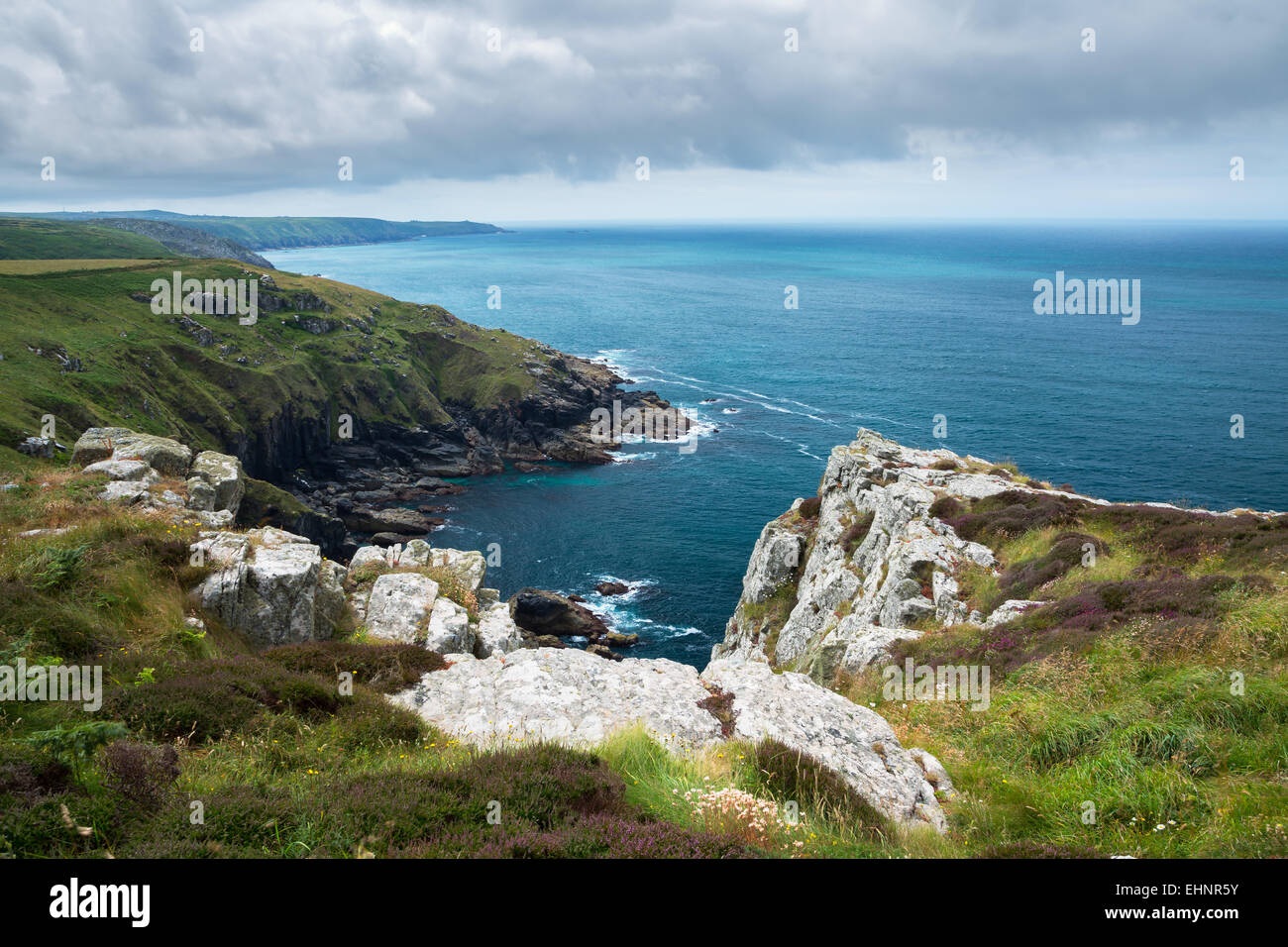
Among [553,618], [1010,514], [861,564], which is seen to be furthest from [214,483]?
[553,618]

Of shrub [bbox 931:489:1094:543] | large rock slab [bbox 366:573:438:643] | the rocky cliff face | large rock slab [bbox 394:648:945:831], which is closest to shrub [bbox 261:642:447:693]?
Answer: large rock slab [bbox 394:648:945:831]

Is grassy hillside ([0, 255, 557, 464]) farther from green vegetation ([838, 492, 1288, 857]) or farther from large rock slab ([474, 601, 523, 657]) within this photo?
green vegetation ([838, 492, 1288, 857])

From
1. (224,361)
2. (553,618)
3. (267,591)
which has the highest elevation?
(224,361)

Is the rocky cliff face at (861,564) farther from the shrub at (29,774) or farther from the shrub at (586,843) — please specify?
the shrub at (29,774)

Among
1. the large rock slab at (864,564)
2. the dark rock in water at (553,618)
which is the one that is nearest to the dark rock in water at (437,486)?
the dark rock in water at (553,618)

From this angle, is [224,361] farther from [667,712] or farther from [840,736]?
[840,736]
